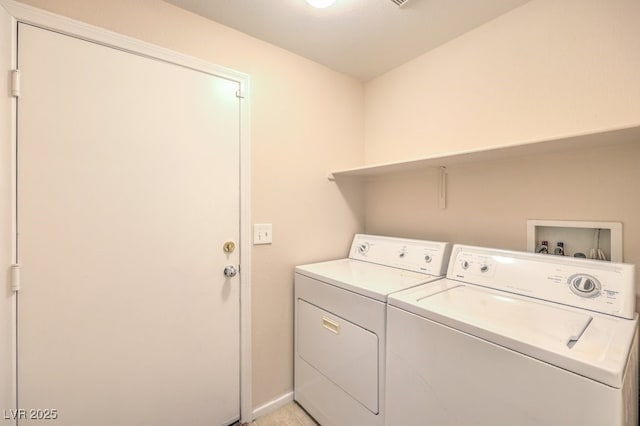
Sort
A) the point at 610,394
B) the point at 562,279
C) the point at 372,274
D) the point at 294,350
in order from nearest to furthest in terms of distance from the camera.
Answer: the point at 610,394, the point at 562,279, the point at 372,274, the point at 294,350

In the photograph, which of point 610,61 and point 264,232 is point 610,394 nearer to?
point 610,61

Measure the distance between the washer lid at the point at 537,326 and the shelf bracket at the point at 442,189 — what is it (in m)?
0.65

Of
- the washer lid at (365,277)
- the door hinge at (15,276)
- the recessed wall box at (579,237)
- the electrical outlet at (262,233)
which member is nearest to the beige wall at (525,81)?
the recessed wall box at (579,237)

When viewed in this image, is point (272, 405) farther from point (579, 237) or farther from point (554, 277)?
point (579, 237)

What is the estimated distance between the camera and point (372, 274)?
65.8 inches

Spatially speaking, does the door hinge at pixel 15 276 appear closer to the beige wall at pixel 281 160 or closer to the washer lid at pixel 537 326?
the beige wall at pixel 281 160

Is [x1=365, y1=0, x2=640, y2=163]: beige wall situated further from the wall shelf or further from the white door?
the white door

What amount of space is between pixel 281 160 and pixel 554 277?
1567 mm

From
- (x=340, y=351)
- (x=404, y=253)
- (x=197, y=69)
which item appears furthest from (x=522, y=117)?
(x=197, y=69)

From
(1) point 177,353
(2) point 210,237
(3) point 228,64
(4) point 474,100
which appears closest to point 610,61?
(4) point 474,100

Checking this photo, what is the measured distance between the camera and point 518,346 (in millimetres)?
854

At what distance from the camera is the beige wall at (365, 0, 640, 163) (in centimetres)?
121

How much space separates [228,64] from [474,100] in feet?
4.91

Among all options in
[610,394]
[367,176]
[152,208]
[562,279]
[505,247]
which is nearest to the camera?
[610,394]
